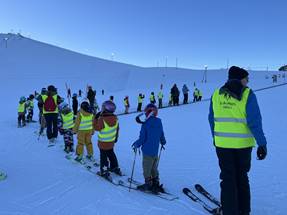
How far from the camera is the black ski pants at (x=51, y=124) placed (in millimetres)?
12008

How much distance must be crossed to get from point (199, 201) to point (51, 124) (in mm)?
7377

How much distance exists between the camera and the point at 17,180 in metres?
7.33

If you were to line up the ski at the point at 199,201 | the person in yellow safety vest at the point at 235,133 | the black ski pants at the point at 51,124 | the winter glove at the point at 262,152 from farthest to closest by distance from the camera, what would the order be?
1. the black ski pants at the point at 51,124
2. the ski at the point at 199,201
3. the person in yellow safety vest at the point at 235,133
4. the winter glove at the point at 262,152

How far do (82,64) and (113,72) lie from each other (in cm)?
786

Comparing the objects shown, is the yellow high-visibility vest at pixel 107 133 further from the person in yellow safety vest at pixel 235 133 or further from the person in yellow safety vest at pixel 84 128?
the person in yellow safety vest at pixel 235 133

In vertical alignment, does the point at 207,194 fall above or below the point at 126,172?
above

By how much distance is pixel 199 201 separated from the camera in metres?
5.83

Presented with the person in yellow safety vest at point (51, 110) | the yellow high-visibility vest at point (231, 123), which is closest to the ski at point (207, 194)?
the yellow high-visibility vest at point (231, 123)

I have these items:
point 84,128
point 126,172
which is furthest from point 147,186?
point 84,128

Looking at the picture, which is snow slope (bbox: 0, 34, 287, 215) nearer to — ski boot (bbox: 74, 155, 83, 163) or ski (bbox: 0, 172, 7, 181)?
ski (bbox: 0, 172, 7, 181)

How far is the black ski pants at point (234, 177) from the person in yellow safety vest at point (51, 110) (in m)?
8.12

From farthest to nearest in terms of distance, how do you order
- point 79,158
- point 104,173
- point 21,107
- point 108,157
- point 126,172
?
point 21,107, point 79,158, point 126,172, point 108,157, point 104,173

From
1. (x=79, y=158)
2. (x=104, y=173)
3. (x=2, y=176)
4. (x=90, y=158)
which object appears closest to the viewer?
(x=2, y=176)

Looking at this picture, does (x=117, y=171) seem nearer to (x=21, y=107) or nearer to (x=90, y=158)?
(x=90, y=158)
